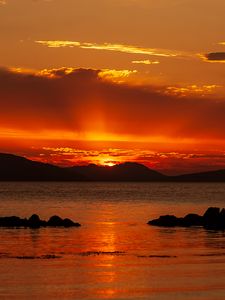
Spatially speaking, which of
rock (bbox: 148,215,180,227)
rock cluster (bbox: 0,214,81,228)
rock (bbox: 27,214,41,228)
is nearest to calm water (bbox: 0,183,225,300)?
rock (bbox: 27,214,41,228)

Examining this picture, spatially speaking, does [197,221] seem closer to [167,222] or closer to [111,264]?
[167,222]

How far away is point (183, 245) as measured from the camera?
55.8 metres

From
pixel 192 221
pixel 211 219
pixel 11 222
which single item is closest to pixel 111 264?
pixel 11 222

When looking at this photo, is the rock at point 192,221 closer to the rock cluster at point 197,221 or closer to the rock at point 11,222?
the rock cluster at point 197,221

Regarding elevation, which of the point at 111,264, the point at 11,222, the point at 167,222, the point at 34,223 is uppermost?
the point at 11,222

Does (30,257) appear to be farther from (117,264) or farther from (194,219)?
(194,219)

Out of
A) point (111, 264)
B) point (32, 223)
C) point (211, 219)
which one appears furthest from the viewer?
point (211, 219)

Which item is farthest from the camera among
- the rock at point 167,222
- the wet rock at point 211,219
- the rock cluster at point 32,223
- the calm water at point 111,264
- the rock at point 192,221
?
the rock at point 192,221

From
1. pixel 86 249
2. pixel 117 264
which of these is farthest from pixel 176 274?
pixel 86 249

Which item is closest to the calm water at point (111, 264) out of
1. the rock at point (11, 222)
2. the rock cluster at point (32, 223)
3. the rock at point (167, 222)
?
the rock cluster at point (32, 223)

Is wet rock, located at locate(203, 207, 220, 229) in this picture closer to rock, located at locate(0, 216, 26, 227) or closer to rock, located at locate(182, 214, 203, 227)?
rock, located at locate(182, 214, 203, 227)

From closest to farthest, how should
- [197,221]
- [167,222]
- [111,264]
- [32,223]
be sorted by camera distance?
[111,264] < [32,223] < [167,222] < [197,221]

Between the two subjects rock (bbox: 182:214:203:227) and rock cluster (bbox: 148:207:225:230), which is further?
rock (bbox: 182:214:203:227)

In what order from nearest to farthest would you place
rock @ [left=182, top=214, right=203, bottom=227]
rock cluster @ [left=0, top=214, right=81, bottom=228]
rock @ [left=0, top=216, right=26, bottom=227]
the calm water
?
the calm water → rock cluster @ [left=0, top=214, right=81, bottom=228] → rock @ [left=0, top=216, right=26, bottom=227] → rock @ [left=182, top=214, right=203, bottom=227]
